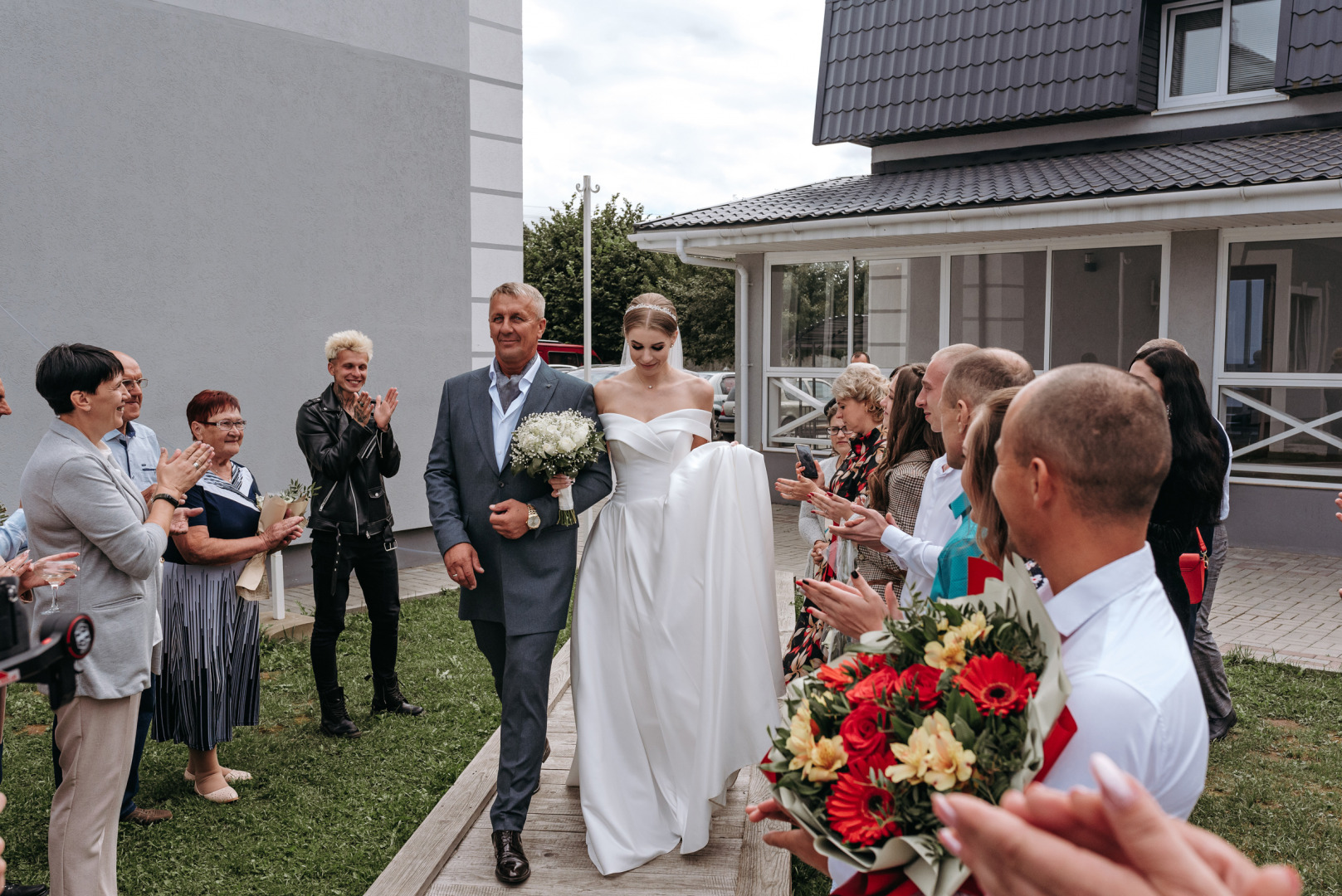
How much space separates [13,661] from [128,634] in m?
1.62

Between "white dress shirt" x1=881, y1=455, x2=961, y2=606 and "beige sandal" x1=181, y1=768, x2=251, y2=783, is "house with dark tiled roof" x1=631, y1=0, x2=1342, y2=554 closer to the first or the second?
"white dress shirt" x1=881, y1=455, x2=961, y2=606

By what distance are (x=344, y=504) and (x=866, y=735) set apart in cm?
463

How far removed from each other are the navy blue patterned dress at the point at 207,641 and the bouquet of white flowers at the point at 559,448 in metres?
1.70

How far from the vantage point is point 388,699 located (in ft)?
19.8

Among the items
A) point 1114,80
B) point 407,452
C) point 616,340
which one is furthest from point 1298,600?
point 616,340

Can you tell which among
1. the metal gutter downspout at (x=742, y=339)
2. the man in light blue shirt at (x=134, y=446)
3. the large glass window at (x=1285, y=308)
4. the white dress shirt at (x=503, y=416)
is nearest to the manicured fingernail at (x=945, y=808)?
the white dress shirt at (x=503, y=416)

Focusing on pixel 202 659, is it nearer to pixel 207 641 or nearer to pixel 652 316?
pixel 207 641

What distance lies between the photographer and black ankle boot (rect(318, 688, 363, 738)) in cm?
565

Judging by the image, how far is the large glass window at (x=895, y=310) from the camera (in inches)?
537

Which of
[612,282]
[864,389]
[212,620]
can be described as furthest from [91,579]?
[612,282]

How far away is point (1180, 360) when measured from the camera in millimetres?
4578

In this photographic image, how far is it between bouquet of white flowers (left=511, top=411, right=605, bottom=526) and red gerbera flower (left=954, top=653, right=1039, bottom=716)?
2.68 meters

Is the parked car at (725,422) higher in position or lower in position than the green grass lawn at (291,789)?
higher

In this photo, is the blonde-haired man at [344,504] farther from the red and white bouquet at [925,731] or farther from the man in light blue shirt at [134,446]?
the red and white bouquet at [925,731]
